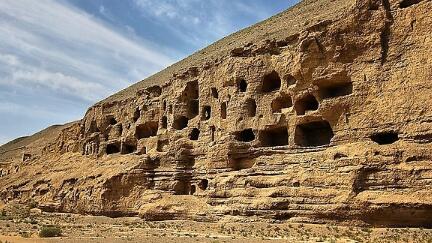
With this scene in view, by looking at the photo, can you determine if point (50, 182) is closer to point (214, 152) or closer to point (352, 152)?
point (214, 152)

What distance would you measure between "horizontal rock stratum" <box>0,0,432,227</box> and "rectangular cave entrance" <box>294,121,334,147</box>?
0.28 ft

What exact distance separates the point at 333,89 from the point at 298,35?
14.9 feet

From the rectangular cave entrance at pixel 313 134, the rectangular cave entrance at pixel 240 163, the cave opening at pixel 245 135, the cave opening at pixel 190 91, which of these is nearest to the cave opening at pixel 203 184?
the rectangular cave entrance at pixel 240 163

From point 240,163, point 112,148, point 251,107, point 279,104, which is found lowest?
point 240,163

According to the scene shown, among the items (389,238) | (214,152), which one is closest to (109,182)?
(214,152)

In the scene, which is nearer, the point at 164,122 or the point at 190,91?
the point at 190,91

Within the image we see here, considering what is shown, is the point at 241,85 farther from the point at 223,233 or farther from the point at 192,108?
the point at 223,233

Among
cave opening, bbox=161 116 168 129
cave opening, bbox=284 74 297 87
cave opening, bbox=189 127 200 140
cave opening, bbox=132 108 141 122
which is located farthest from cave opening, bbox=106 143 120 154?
cave opening, bbox=284 74 297 87

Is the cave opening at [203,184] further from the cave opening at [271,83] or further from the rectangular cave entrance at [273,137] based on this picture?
the cave opening at [271,83]

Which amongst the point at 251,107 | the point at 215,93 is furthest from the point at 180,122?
the point at 251,107

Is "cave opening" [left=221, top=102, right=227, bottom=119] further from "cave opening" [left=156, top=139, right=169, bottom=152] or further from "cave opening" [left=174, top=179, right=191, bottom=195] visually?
"cave opening" [left=156, top=139, right=169, bottom=152]

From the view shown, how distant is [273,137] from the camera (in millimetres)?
32156

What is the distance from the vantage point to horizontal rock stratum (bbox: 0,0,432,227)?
23312 millimetres

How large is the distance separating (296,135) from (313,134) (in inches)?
65.2
